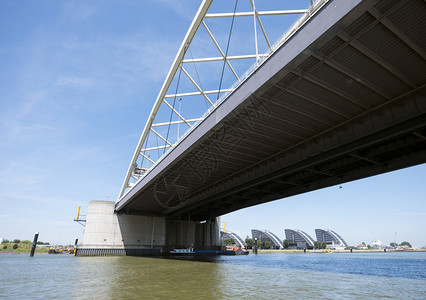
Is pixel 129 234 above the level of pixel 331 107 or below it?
below

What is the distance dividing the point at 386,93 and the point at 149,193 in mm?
40611

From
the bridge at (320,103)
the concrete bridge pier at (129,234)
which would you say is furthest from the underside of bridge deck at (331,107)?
the concrete bridge pier at (129,234)

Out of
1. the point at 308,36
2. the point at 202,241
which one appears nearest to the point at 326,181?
the point at 308,36

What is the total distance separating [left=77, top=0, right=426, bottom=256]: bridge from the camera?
1262 cm

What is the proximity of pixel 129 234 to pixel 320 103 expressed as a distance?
55635mm

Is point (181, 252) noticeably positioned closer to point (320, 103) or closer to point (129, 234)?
point (129, 234)

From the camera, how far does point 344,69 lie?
1509 cm

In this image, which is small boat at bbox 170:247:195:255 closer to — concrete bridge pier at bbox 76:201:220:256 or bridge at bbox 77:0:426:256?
concrete bridge pier at bbox 76:201:220:256

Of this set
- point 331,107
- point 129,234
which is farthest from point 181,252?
point 331,107

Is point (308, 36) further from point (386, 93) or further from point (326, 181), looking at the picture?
point (326, 181)

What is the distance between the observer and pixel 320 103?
1875 cm

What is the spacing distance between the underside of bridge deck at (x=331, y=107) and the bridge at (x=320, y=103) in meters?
0.06

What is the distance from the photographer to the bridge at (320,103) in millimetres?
12625

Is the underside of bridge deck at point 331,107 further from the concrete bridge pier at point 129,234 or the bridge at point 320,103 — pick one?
the concrete bridge pier at point 129,234
